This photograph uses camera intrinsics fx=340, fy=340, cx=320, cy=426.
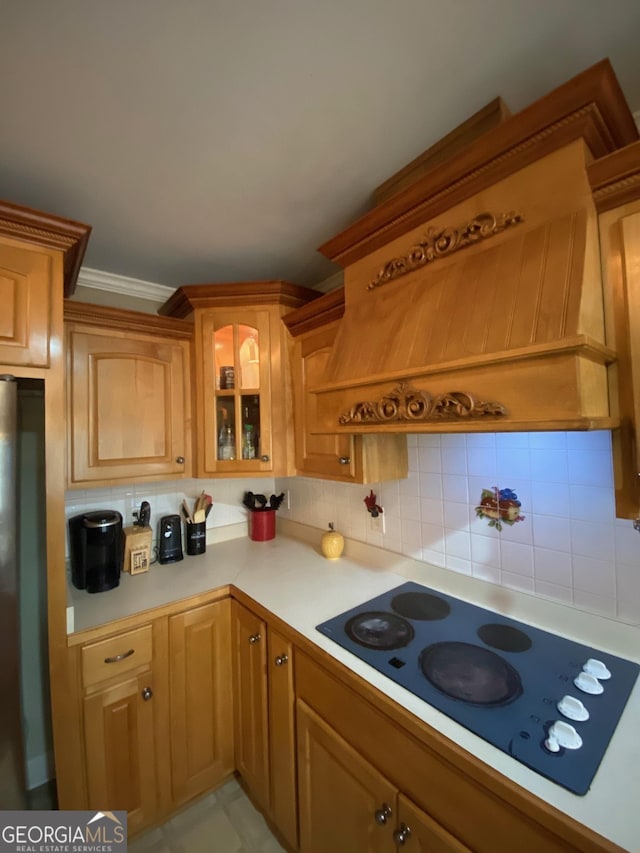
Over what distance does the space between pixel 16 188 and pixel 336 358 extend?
4.01ft

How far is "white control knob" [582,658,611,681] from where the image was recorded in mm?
845

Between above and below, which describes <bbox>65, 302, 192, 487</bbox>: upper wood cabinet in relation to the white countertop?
above

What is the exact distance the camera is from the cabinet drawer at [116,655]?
115 centimetres

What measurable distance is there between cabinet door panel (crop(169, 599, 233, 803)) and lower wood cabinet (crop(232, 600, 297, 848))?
0.05 meters

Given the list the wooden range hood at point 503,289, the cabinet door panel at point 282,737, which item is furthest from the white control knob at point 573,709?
the cabinet door panel at point 282,737

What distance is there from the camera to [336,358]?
3.77ft

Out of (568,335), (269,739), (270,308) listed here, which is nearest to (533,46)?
(568,335)

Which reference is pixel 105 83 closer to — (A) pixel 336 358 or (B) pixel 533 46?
(A) pixel 336 358

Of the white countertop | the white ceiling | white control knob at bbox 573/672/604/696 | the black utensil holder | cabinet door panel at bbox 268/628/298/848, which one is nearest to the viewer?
the white countertop

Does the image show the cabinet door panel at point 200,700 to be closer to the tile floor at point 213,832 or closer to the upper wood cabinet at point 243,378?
the tile floor at point 213,832

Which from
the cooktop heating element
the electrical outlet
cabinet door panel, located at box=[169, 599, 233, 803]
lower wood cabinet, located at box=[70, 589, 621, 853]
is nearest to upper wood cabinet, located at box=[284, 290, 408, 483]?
the electrical outlet

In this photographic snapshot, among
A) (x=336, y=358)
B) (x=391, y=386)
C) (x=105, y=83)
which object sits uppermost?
(x=105, y=83)

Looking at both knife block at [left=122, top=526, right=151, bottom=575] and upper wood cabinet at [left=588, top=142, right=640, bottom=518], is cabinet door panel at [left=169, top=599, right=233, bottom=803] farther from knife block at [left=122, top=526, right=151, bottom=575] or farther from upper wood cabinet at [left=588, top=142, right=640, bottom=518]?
upper wood cabinet at [left=588, top=142, right=640, bottom=518]

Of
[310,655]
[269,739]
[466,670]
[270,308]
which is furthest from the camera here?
[270,308]
